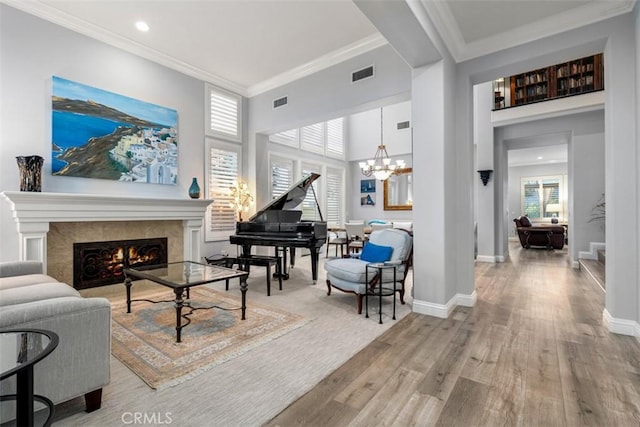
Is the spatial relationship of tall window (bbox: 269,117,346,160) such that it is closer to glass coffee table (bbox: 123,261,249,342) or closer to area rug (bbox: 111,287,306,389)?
glass coffee table (bbox: 123,261,249,342)

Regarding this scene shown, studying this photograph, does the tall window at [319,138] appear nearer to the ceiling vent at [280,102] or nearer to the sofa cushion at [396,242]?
the ceiling vent at [280,102]

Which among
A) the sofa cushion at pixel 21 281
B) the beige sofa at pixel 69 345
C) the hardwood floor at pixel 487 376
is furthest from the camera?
the sofa cushion at pixel 21 281

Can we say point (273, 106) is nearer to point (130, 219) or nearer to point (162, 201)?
point (162, 201)

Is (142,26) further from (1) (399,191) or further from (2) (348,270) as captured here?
(1) (399,191)

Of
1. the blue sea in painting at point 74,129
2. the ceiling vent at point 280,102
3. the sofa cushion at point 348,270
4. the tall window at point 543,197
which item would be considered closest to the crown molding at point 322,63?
the ceiling vent at point 280,102

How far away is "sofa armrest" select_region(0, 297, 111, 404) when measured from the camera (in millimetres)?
1413

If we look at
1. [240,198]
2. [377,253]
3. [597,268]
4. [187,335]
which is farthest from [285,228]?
[597,268]

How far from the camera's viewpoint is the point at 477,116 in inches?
269

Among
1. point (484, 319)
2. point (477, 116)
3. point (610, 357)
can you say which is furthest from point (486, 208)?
point (610, 357)

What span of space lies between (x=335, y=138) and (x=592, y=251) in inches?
263

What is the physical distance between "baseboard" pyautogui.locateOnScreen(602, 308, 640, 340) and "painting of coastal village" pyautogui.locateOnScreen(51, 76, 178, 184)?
5.77 meters

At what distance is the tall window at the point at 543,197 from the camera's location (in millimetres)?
11773

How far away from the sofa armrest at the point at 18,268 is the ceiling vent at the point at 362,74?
15.1 feet

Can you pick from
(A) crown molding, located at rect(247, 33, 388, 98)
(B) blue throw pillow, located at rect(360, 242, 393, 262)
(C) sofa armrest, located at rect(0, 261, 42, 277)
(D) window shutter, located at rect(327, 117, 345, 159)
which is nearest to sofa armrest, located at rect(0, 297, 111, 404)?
(C) sofa armrest, located at rect(0, 261, 42, 277)
